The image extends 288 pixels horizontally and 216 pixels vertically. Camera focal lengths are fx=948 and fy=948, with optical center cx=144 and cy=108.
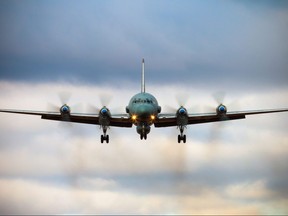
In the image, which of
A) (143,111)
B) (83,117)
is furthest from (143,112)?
(83,117)

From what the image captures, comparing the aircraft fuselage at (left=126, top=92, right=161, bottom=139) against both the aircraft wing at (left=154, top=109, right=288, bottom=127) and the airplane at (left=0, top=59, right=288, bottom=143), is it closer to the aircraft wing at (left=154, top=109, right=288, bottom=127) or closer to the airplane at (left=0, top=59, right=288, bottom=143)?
the airplane at (left=0, top=59, right=288, bottom=143)

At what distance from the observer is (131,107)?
101562 mm

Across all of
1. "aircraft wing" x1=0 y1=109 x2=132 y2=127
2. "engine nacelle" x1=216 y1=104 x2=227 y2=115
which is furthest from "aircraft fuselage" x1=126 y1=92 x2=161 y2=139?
"engine nacelle" x1=216 y1=104 x2=227 y2=115

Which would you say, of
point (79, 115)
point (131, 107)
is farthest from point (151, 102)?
point (79, 115)

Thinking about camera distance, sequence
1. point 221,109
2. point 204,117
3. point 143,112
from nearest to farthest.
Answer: point 143,112
point 221,109
point 204,117

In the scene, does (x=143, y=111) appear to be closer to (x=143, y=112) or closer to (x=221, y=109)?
(x=143, y=112)

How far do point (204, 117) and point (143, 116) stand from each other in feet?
30.8

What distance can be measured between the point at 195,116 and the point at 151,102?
21.7 feet

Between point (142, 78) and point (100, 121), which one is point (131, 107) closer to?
point (100, 121)

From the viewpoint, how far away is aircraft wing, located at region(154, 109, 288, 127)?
10469 centimetres

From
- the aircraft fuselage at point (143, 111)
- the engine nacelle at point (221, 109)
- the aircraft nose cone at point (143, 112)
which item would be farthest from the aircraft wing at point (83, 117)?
the engine nacelle at point (221, 109)

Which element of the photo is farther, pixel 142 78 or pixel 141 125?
pixel 142 78

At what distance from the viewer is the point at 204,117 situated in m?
106

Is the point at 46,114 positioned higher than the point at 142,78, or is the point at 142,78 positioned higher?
the point at 142,78
